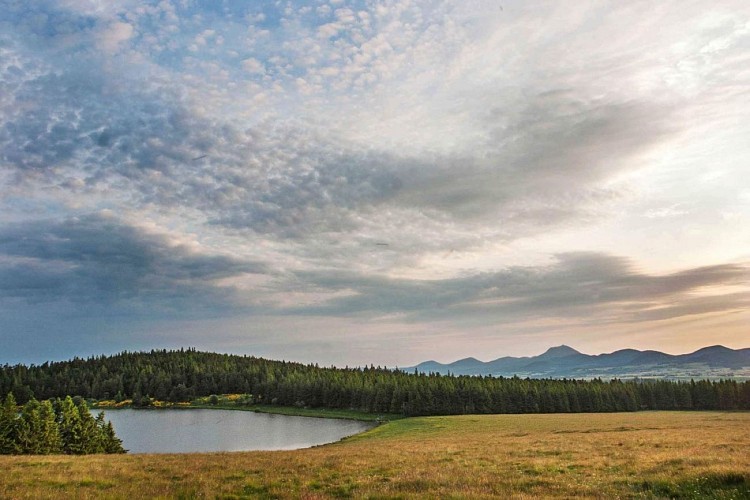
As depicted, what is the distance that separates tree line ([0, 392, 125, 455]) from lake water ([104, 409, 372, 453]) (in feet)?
40.5

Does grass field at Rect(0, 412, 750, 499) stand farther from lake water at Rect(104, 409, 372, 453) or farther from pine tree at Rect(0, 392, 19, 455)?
lake water at Rect(104, 409, 372, 453)

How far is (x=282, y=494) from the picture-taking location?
14.6 metres

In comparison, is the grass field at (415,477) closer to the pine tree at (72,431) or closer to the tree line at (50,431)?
the tree line at (50,431)

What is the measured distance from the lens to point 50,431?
162 feet

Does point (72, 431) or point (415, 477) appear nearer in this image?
point (415, 477)

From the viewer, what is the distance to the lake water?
241 feet

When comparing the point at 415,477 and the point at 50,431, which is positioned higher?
the point at 415,477

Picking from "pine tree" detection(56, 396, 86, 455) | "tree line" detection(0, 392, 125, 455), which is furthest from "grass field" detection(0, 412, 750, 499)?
"pine tree" detection(56, 396, 86, 455)

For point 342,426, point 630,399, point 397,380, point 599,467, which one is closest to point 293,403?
point 397,380

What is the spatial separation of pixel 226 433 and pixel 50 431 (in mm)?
47523

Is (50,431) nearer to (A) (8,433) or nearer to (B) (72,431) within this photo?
(B) (72,431)

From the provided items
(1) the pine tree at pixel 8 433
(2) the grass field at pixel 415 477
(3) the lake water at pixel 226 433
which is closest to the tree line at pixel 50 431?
(1) the pine tree at pixel 8 433

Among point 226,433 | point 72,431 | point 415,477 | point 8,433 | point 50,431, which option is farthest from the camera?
point 226,433

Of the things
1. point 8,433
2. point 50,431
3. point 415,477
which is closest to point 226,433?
point 50,431
